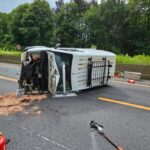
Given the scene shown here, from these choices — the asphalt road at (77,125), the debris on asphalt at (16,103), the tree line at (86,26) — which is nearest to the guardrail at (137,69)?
the asphalt road at (77,125)

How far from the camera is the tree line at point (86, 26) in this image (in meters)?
40.2

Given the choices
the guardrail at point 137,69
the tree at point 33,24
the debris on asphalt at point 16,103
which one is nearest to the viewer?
the debris on asphalt at point 16,103

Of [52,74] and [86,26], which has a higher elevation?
[86,26]

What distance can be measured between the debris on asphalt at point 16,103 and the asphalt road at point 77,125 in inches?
9.4

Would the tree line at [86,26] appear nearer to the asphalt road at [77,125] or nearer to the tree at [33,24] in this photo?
the tree at [33,24]

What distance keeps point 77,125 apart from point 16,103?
2.66 metres

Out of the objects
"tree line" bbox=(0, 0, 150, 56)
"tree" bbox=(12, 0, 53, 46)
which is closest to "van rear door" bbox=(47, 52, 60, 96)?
"tree line" bbox=(0, 0, 150, 56)

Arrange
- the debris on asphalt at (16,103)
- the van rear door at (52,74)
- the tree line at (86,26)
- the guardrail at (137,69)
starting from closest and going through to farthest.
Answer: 1. the debris on asphalt at (16,103)
2. the van rear door at (52,74)
3. the guardrail at (137,69)
4. the tree line at (86,26)

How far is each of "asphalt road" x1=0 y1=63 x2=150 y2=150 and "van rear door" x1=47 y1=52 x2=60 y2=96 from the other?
0.47m

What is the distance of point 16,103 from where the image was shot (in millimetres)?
7566

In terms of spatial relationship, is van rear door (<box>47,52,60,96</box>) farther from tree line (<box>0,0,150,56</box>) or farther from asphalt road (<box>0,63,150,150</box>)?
tree line (<box>0,0,150,56</box>)

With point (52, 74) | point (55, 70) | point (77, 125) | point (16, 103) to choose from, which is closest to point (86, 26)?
point (52, 74)

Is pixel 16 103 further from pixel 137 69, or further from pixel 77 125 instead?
pixel 137 69

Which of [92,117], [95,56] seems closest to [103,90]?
[95,56]
